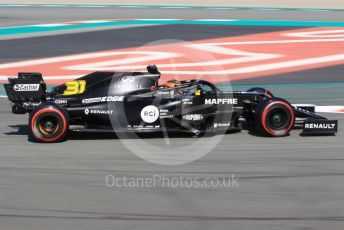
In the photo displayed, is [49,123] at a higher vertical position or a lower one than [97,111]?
lower

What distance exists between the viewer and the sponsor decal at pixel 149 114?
438 inches

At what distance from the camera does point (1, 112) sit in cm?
1405

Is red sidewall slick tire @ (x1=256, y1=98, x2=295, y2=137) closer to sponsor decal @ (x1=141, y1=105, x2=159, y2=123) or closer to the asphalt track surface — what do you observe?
the asphalt track surface

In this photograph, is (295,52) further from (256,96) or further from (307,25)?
(256,96)

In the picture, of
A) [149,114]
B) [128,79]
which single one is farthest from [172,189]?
[128,79]

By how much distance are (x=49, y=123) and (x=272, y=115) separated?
3.66m

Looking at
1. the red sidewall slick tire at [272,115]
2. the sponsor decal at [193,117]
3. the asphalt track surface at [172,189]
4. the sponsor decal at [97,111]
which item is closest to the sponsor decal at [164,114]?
the sponsor decal at [193,117]

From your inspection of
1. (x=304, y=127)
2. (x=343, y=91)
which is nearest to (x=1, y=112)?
(x=304, y=127)

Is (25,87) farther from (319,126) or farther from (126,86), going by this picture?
(319,126)

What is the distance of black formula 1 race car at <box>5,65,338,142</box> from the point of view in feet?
36.6

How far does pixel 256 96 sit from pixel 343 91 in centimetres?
499

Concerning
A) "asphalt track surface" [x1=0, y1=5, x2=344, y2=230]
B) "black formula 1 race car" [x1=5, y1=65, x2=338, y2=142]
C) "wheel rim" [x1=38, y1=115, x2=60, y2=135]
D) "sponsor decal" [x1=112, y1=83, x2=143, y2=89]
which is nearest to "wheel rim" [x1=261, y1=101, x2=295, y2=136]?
"black formula 1 race car" [x1=5, y1=65, x2=338, y2=142]

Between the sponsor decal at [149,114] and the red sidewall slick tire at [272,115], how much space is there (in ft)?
5.59

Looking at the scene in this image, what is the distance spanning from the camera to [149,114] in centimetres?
1113
